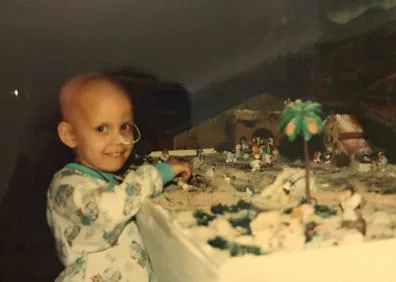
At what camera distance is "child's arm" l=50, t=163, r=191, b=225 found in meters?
0.64

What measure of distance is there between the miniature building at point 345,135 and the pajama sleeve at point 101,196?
0.84 ft

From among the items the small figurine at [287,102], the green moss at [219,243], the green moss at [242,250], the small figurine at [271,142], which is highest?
the small figurine at [287,102]

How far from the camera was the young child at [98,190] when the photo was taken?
2.14ft

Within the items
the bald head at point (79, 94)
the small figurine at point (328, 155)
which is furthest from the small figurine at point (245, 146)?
the bald head at point (79, 94)

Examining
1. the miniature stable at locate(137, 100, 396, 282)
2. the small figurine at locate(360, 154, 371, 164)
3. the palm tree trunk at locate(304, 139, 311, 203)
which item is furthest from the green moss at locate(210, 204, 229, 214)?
the small figurine at locate(360, 154, 371, 164)

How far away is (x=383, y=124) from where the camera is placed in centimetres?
81

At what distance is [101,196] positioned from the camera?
0.64 m

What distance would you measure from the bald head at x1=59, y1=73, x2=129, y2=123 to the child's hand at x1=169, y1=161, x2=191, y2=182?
0.44 ft

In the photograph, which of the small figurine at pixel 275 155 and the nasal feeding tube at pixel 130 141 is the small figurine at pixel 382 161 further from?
the nasal feeding tube at pixel 130 141

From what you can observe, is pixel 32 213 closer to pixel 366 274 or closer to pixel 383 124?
pixel 366 274

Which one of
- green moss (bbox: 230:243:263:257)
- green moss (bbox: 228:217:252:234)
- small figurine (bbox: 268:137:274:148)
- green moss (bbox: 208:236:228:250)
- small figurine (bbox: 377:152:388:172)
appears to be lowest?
green moss (bbox: 230:243:263:257)

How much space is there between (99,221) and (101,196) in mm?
30

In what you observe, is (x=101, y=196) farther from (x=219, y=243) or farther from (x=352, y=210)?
(x=352, y=210)

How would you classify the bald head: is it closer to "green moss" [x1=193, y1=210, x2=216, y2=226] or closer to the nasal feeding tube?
Result: the nasal feeding tube
